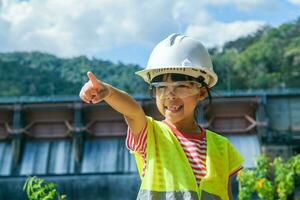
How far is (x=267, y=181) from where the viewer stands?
6.41 m

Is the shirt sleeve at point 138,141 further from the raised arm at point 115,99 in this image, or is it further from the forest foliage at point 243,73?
the forest foliage at point 243,73

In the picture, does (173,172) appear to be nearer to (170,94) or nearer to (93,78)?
(170,94)

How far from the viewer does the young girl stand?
154 centimetres

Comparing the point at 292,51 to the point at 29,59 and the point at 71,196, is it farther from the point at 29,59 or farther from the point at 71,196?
the point at 29,59

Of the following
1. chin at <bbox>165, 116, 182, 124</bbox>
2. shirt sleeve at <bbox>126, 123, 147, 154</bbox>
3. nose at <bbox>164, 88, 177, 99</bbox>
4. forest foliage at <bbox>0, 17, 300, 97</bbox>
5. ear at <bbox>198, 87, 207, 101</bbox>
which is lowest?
shirt sleeve at <bbox>126, 123, 147, 154</bbox>

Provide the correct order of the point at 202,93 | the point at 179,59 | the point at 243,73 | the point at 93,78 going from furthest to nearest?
the point at 243,73, the point at 202,93, the point at 179,59, the point at 93,78

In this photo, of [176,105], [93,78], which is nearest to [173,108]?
[176,105]

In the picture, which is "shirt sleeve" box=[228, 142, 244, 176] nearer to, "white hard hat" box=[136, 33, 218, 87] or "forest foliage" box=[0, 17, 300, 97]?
"white hard hat" box=[136, 33, 218, 87]

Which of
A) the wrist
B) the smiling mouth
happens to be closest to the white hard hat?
the smiling mouth

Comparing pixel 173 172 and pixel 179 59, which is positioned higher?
pixel 179 59

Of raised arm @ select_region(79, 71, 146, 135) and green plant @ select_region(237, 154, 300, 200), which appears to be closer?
raised arm @ select_region(79, 71, 146, 135)

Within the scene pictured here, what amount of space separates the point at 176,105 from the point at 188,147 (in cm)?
13

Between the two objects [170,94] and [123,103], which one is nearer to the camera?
[123,103]

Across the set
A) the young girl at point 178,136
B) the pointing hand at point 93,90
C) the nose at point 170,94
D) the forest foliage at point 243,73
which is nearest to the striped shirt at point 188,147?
the young girl at point 178,136
